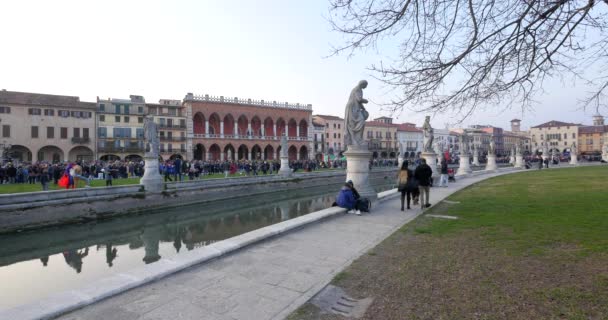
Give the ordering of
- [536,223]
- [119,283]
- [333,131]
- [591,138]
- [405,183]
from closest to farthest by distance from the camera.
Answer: [119,283] < [536,223] < [405,183] < [333,131] < [591,138]

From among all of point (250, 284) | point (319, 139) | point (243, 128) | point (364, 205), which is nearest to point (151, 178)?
point (364, 205)

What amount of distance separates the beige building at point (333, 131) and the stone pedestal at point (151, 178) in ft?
183

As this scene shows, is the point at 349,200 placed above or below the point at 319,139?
below

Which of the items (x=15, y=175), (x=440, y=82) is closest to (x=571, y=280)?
(x=440, y=82)

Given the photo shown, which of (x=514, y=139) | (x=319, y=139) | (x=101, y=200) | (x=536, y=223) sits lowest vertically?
(x=101, y=200)

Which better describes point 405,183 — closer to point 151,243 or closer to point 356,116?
point 356,116

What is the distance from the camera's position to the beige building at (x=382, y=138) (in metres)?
77.4

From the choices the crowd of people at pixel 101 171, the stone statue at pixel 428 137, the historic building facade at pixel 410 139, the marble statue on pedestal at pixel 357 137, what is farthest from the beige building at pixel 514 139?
the marble statue on pedestal at pixel 357 137

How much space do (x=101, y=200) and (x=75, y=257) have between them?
18.9 feet

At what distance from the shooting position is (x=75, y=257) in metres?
8.70

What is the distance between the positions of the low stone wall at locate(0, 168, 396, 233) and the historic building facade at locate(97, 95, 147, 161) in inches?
1252

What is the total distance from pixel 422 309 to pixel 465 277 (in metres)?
1.11

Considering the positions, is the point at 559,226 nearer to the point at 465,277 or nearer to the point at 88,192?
the point at 465,277

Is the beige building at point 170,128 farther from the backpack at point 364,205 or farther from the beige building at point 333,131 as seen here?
→ the backpack at point 364,205
